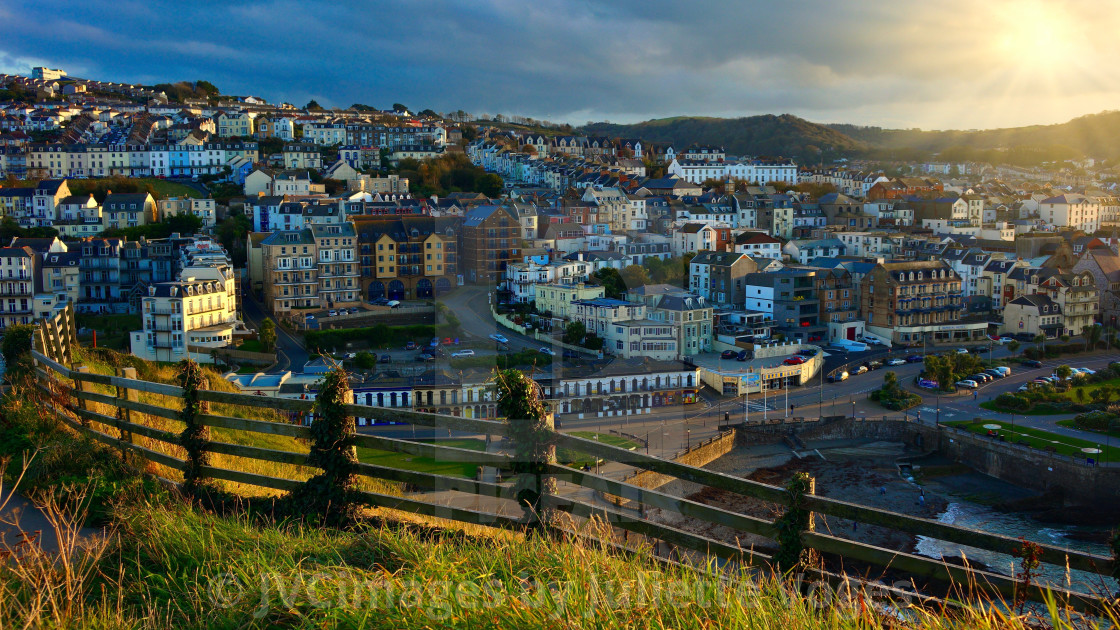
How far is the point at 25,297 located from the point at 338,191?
520 inches

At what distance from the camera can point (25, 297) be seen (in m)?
23.1

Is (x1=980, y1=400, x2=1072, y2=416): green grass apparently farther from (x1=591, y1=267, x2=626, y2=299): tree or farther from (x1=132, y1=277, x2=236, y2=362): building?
(x1=132, y1=277, x2=236, y2=362): building

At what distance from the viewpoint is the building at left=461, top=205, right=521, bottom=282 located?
82.0 ft

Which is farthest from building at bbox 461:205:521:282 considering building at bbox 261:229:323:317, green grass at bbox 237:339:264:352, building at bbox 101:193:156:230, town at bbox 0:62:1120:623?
building at bbox 101:193:156:230

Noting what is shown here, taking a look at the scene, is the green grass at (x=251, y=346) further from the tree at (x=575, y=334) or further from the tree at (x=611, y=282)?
the tree at (x=611, y=282)

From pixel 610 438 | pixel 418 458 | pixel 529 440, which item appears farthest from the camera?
pixel 610 438

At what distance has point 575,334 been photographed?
19453 millimetres

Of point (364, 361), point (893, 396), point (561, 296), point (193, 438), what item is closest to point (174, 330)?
point (364, 361)

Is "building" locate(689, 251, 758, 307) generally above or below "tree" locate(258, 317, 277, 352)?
above

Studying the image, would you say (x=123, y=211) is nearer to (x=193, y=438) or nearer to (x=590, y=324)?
(x=590, y=324)

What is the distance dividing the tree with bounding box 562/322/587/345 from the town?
0.31m

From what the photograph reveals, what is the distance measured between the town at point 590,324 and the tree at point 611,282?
0.37ft

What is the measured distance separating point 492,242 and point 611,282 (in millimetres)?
4554

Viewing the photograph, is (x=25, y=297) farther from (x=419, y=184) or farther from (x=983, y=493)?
(x=983, y=493)
